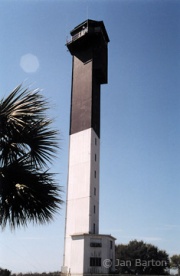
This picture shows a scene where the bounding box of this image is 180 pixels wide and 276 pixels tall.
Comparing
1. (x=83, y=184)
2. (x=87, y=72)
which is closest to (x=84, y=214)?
(x=83, y=184)

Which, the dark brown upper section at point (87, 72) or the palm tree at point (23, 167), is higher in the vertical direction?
the dark brown upper section at point (87, 72)

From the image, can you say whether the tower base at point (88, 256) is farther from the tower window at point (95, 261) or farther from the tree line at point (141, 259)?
the tree line at point (141, 259)

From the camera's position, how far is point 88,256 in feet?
154

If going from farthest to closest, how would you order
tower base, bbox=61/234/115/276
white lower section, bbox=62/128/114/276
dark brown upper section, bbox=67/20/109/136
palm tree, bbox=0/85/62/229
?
dark brown upper section, bbox=67/20/109/136, white lower section, bbox=62/128/114/276, tower base, bbox=61/234/115/276, palm tree, bbox=0/85/62/229

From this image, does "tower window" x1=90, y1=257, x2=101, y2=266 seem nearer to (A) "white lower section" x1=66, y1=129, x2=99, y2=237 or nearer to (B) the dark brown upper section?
(A) "white lower section" x1=66, y1=129, x2=99, y2=237

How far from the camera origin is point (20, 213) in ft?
31.5

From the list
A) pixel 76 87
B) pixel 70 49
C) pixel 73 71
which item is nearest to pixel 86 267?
pixel 76 87

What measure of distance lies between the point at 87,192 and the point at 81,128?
11981mm

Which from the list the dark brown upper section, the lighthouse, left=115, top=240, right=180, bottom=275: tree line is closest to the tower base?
the lighthouse

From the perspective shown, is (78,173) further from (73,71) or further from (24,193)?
(24,193)

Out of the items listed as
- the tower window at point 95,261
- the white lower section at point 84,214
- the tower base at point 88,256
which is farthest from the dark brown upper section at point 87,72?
the tower window at point 95,261

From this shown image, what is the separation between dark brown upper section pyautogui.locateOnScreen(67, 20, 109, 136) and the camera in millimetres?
57250

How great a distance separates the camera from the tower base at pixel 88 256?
46.3 metres

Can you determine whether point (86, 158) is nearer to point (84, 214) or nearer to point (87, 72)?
point (84, 214)
